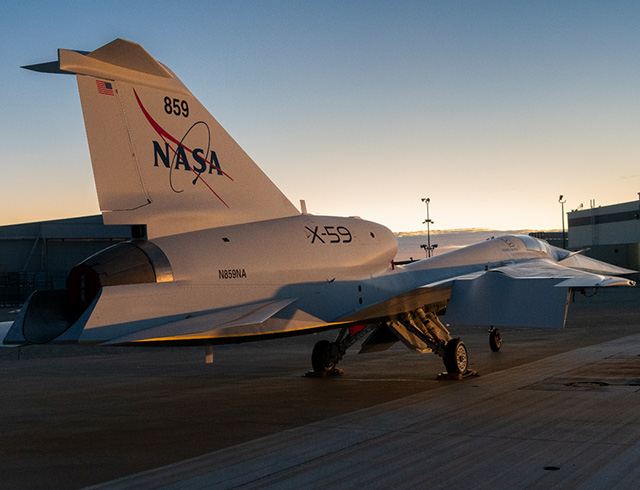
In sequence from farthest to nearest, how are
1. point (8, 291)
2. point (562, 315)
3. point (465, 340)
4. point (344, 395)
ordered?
point (8, 291)
point (465, 340)
point (344, 395)
point (562, 315)

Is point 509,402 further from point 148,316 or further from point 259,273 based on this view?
point 148,316

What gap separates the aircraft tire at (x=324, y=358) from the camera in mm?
13812

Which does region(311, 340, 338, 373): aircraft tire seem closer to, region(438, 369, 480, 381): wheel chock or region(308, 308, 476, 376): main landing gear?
region(308, 308, 476, 376): main landing gear

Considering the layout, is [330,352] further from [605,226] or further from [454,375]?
[605,226]

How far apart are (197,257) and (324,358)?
537 centimetres

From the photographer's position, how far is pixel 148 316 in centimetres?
847

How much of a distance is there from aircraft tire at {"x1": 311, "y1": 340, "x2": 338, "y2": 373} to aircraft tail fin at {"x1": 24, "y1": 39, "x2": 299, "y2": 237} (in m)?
4.26

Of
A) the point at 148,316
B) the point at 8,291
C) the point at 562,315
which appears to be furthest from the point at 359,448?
the point at 8,291

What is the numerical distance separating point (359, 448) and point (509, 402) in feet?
11.3

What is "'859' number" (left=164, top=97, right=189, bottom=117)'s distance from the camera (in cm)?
966

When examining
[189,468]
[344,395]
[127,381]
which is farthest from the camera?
[127,381]

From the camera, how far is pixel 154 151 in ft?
30.9

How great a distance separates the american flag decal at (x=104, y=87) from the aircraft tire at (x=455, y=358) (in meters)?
7.60

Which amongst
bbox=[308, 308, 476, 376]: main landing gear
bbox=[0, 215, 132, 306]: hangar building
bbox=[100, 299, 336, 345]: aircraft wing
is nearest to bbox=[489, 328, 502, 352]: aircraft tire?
bbox=[308, 308, 476, 376]: main landing gear
